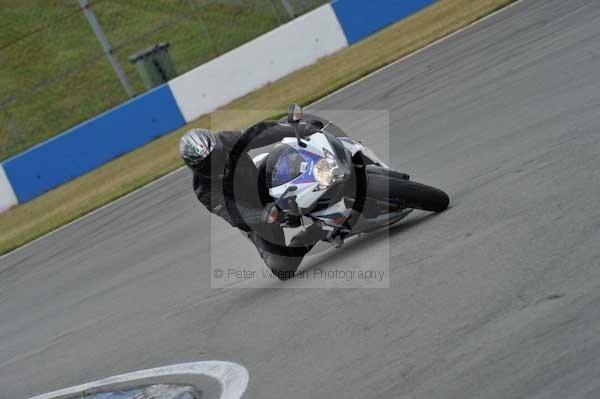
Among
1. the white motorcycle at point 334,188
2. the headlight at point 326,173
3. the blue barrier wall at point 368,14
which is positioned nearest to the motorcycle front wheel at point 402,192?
the white motorcycle at point 334,188

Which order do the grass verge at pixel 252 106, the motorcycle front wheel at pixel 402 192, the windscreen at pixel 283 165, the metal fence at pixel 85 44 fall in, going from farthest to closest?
the metal fence at pixel 85 44 → the grass verge at pixel 252 106 → the motorcycle front wheel at pixel 402 192 → the windscreen at pixel 283 165

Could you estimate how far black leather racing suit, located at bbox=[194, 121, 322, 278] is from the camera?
7480 millimetres

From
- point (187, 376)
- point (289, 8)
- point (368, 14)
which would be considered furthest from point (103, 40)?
point (187, 376)

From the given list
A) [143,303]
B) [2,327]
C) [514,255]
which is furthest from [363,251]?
[2,327]

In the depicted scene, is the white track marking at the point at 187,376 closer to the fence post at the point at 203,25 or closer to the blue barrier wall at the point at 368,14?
the blue barrier wall at the point at 368,14

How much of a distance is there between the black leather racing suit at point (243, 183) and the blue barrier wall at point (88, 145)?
488 inches

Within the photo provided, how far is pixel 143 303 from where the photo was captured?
29.6 feet

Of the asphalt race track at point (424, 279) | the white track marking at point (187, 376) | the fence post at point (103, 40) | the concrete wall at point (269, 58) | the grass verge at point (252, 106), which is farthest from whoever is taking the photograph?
the concrete wall at point (269, 58)

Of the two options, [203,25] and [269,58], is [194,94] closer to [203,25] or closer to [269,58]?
[269,58]

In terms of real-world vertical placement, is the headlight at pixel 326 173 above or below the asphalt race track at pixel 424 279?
above

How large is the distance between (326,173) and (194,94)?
1364cm

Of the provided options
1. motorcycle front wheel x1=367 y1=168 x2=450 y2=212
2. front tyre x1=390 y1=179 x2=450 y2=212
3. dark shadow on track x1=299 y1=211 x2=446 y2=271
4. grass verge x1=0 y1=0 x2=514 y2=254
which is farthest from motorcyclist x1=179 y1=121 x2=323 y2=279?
grass verge x1=0 y1=0 x2=514 y2=254

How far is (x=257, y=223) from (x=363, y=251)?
33.9 inches

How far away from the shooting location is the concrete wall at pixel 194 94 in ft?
64.1
